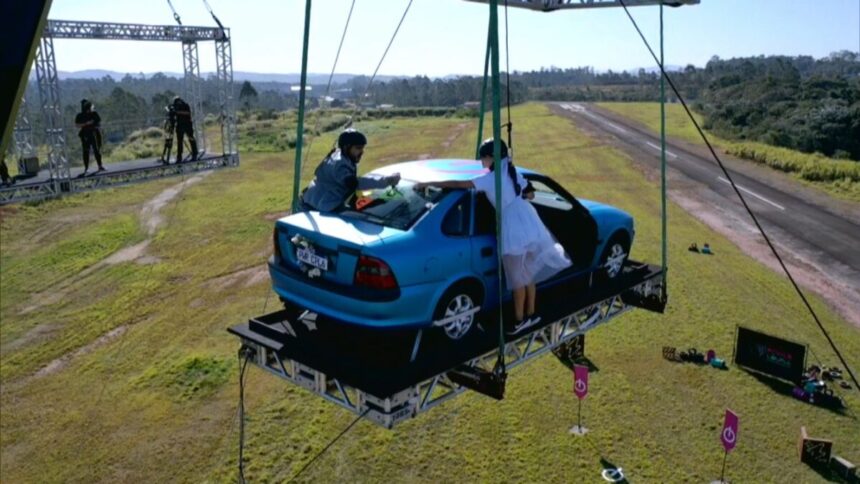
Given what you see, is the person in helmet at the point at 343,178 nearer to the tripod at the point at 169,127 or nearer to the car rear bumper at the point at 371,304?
the car rear bumper at the point at 371,304

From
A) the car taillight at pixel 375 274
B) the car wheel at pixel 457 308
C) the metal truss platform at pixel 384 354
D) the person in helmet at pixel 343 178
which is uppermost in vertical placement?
the person in helmet at pixel 343 178

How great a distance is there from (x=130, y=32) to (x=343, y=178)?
1436 cm

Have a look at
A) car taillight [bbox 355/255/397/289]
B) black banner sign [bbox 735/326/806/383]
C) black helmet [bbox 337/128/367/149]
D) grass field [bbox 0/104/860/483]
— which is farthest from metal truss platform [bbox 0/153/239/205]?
black banner sign [bbox 735/326/806/383]

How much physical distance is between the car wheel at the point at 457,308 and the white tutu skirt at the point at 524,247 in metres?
0.43

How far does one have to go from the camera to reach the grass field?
36.9 feet

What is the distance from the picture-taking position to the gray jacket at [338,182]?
6.65 metres

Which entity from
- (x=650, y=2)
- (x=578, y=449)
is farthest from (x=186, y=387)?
(x=650, y=2)

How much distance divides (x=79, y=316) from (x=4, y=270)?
20.1 feet

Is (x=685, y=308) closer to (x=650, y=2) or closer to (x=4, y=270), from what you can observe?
(x=650, y=2)

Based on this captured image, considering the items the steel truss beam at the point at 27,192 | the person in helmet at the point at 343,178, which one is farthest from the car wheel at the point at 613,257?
the steel truss beam at the point at 27,192

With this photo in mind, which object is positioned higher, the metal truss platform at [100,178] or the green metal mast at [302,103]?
the green metal mast at [302,103]

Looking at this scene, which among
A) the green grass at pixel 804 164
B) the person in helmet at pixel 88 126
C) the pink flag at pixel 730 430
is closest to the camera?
the pink flag at pixel 730 430

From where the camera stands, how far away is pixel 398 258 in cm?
571

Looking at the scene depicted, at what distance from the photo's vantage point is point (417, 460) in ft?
36.9
